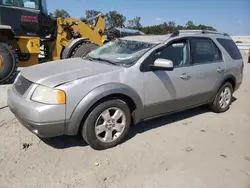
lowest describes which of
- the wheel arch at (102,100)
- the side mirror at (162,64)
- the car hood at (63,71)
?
the wheel arch at (102,100)

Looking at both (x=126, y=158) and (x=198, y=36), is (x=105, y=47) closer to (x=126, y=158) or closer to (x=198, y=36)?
(x=198, y=36)

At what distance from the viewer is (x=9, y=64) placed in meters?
7.05

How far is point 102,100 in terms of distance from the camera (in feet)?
12.2

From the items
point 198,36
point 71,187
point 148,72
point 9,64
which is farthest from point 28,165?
point 9,64

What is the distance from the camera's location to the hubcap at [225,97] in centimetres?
569

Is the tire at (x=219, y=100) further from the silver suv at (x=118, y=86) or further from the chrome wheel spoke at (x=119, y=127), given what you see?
the chrome wheel spoke at (x=119, y=127)

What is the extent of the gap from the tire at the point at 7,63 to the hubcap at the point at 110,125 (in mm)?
4335

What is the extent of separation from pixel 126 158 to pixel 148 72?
4.38 feet

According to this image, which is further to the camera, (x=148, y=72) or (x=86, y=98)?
(x=148, y=72)

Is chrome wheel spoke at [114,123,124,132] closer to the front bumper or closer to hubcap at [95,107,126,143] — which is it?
hubcap at [95,107,126,143]

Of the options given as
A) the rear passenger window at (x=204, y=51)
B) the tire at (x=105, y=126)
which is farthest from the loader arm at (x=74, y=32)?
the tire at (x=105, y=126)

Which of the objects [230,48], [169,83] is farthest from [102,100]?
[230,48]

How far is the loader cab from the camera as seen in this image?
774cm

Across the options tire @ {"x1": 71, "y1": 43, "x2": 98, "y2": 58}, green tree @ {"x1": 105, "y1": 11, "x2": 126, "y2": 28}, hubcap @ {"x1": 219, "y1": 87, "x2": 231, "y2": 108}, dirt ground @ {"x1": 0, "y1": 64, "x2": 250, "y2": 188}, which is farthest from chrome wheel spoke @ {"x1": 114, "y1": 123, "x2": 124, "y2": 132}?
green tree @ {"x1": 105, "y1": 11, "x2": 126, "y2": 28}
